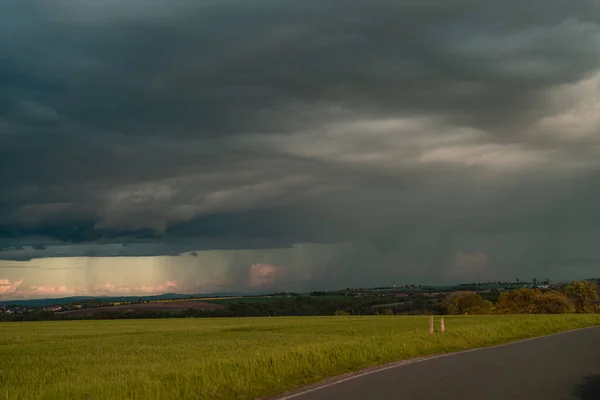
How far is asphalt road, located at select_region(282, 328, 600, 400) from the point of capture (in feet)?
40.9

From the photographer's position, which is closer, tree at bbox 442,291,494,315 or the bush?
the bush

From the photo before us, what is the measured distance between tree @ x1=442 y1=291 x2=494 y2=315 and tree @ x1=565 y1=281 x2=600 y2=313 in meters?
16.3

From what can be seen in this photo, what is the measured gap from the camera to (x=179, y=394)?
13453mm

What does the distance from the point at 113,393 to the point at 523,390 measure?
8763 mm

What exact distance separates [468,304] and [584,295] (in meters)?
22.8

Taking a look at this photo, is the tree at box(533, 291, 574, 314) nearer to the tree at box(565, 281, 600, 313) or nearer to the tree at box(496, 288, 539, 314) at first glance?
the tree at box(496, 288, 539, 314)

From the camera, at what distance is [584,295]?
385 feet

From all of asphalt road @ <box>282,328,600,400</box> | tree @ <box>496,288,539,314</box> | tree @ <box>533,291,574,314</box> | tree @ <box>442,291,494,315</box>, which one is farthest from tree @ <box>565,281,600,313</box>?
asphalt road @ <box>282,328,600,400</box>

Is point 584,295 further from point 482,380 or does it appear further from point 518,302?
point 482,380

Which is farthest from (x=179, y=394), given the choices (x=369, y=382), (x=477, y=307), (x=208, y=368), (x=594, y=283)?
(x=594, y=283)

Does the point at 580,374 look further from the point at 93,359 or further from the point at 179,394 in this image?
the point at 93,359

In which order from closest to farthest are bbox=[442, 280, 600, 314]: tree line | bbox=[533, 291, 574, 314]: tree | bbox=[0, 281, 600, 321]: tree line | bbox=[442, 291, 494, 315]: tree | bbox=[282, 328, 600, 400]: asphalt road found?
bbox=[282, 328, 600, 400]: asphalt road
bbox=[533, 291, 574, 314]: tree
bbox=[442, 280, 600, 314]: tree line
bbox=[0, 281, 600, 321]: tree line
bbox=[442, 291, 494, 315]: tree

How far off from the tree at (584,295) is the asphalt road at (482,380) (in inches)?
4161

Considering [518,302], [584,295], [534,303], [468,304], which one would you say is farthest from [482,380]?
[584,295]
